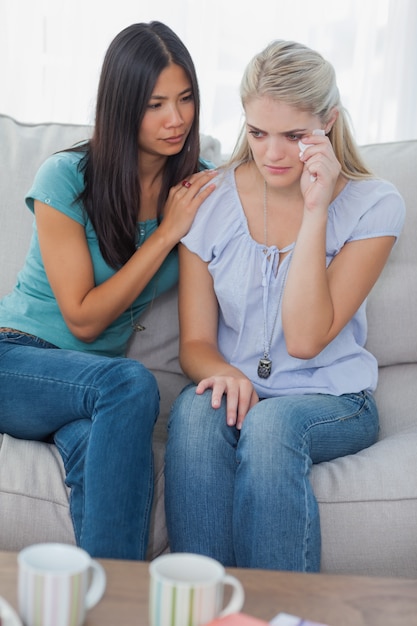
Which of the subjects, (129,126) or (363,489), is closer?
(363,489)

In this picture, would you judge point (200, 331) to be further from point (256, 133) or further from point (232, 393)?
point (256, 133)

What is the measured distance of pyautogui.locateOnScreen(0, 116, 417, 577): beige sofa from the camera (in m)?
1.48

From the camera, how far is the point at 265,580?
3.33 feet

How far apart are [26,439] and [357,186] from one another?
0.83 metres

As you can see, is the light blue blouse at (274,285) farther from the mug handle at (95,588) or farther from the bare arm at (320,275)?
the mug handle at (95,588)

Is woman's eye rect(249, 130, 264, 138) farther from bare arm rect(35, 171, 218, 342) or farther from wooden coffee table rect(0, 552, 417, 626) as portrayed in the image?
wooden coffee table rect(0, 552, 417, 626)

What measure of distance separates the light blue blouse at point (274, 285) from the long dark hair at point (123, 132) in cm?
14

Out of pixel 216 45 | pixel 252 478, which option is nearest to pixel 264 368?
pixel 252 478

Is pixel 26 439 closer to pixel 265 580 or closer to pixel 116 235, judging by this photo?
pixel 116 235

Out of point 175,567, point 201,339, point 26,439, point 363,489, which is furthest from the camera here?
point 201,339

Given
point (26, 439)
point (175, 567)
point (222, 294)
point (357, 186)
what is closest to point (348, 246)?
point (357, 186)

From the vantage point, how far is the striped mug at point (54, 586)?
31.6 inches

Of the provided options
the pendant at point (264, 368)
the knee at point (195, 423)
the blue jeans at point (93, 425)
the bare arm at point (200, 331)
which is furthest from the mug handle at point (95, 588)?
the pendant at point (264, 368)

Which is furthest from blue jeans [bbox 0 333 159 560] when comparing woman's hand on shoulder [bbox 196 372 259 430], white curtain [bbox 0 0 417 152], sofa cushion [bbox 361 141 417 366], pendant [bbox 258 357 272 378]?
white curtain [bbox 0 0 417 152]
